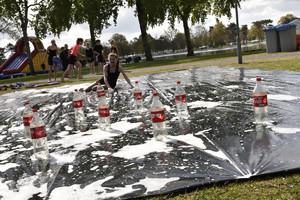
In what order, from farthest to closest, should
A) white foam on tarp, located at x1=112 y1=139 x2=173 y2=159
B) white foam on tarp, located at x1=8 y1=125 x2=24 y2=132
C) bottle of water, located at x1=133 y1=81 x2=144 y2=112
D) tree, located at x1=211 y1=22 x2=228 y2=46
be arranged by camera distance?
tree, located at x1=211 y1=22 x2=228 y2=46
bottle of water, located at x1=133 y1=81 x2=144 y2=112
white foam on tarp, located at x1=8 y1=125 x2=24 y2=132
white foam on tarp, located at x1=112 y1=139 x2=173 y2=159

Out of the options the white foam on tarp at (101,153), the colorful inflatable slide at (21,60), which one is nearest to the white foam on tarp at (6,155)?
the white foam on tarp at (101,153)

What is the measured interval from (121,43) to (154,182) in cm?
10356

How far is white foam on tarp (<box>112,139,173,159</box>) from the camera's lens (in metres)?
4.02

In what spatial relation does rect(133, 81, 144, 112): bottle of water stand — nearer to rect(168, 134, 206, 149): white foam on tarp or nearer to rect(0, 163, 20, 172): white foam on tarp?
Answer: rect(168, 134, 206, 149): white foam on tarp

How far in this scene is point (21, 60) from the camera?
39969 millimetres

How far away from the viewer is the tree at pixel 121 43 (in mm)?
103500

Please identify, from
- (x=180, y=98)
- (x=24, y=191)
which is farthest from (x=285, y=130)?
(x=24, y=191)

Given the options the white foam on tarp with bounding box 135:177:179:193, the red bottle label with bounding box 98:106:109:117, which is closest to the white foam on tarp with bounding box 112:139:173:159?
the white foam on tarp with bounding box 135:177:179:193

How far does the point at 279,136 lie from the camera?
13.0ft

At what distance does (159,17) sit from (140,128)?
2804 cm

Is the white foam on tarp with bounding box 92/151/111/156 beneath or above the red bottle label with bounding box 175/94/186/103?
beneath

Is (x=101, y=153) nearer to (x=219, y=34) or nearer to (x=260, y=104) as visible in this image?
(x=260, y=104)

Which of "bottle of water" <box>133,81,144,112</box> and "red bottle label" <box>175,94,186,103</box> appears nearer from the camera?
"red bottle label" <box>175,94,186,103</box>

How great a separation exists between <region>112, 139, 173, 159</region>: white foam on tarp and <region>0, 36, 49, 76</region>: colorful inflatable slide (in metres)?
37.1
